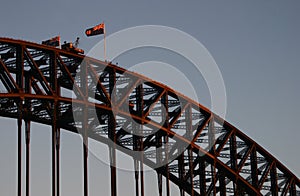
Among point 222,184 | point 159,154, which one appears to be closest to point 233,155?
point 222,184

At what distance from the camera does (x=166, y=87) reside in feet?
317

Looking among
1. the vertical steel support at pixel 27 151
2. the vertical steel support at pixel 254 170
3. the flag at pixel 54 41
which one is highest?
the flag at pixel 54 41

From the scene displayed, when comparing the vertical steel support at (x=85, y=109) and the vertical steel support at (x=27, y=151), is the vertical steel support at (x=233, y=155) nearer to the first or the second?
the vertical steel support at (x=85, y=109)

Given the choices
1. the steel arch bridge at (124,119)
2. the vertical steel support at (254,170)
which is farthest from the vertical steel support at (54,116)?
the vertical steel support at (254,170)

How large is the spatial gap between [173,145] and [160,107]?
4.96 m

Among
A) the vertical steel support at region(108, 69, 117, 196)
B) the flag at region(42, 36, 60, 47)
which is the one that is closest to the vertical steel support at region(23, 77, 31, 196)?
the flag at region(42, 36, 60, 47)

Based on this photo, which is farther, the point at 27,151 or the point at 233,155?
the point at 233,155

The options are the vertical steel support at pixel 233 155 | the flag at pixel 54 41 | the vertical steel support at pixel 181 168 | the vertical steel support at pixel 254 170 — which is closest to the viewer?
the flag at pixel 54 41

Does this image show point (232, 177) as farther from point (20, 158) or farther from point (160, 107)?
point (20, 158)

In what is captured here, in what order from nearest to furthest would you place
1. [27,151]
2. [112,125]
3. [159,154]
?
1. [27,151]
2. [112,125]
3. [159,154]

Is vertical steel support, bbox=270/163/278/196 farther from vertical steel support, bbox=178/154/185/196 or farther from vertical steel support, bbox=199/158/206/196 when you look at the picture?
vertical steel support, bbox=178/154/185/196

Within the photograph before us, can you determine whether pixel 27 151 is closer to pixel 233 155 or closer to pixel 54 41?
pixel 54 41

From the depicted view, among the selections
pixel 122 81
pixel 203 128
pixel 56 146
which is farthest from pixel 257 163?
pixel 56 146

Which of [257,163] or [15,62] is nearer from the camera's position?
[15,62]
